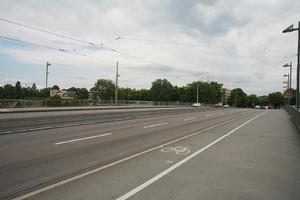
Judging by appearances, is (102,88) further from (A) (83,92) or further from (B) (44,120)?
(B) (44,120)

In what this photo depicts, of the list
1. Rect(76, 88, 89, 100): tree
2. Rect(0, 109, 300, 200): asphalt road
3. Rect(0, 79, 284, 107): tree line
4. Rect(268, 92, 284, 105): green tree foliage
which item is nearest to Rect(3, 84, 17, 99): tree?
Rect(0, 79, 284, 107): tree line

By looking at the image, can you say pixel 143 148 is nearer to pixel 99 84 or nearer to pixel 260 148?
pixel 260 148

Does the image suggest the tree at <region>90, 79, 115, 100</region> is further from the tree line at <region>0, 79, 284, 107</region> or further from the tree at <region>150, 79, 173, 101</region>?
the tree at <region>150, 79, 173, 101</region>

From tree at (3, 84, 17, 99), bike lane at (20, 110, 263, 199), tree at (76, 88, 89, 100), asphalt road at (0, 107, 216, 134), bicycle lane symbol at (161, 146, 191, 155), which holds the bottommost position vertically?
bike lane at (20, 110, 263, 199)

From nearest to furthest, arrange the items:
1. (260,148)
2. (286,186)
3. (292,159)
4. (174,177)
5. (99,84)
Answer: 1. (286,186)
2. (174,177)
3. (292,159)
4. (260,148)
5. (99,84)

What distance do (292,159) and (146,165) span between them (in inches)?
179

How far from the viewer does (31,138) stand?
12.6m

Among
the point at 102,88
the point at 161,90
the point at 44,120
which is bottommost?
the point at 44,120

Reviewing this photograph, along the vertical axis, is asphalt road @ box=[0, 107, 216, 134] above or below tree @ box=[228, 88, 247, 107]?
below

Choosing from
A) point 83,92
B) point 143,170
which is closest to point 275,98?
point 83,92

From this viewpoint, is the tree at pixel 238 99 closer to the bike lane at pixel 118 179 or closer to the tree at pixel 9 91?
the tree at pixel 9 91

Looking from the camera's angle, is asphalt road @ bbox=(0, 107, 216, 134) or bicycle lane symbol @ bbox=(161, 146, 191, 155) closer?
bicycle lane symbol @ bbox=(161, 146, 191, 155)

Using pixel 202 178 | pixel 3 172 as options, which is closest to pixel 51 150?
pixel 3 172

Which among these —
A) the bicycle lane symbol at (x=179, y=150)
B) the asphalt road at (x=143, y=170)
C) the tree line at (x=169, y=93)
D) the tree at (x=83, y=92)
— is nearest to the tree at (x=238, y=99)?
the tree line at (x=169, y=93)
